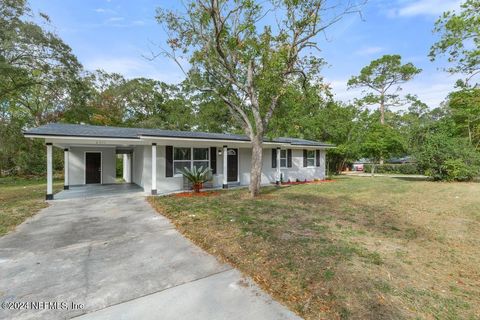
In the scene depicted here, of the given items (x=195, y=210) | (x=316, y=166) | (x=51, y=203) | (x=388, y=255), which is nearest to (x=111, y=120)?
(x=51, y=203)

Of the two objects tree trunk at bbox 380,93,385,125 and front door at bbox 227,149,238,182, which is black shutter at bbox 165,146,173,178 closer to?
front door at bbox 227,149,238,182

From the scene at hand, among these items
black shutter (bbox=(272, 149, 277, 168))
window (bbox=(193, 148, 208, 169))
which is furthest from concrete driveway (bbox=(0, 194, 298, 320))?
black shutter (bbox=(272, 149, 277, 168))

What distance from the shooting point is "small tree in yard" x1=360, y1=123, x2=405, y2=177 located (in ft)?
57.7

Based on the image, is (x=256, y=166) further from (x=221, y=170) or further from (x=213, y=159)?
(x=221, y=170)

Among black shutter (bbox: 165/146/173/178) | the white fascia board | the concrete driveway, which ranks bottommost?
the concrete driveway

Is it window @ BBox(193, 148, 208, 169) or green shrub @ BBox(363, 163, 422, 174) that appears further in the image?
green shrub @ BBox(363, 163, 422, 174)

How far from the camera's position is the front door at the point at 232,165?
43.1 feet

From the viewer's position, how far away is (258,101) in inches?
386

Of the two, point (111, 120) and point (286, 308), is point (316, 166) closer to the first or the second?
point (286, 308)

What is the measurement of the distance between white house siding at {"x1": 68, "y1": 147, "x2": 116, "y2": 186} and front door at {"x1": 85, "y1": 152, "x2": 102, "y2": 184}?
0.16m

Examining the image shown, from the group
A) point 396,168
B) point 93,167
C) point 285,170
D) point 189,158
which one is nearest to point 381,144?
point 285,170

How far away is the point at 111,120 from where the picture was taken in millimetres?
24688

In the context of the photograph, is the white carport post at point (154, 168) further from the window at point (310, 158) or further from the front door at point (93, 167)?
the window at point (310, 158)

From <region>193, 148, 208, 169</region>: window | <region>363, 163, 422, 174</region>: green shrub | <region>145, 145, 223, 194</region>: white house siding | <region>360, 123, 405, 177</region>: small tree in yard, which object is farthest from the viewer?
<region>363, 163, 422, 174</region>: green shrub
